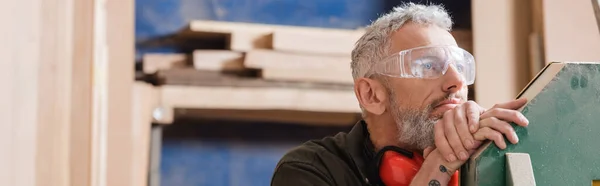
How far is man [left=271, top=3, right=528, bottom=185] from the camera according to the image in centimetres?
186

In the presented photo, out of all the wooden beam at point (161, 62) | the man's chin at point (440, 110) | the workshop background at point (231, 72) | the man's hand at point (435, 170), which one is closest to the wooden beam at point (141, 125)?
the workshop background at point (231, 72)

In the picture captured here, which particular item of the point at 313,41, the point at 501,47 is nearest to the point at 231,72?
the point at 313,41

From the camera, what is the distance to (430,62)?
1.93 metres

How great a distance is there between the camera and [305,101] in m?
2.88

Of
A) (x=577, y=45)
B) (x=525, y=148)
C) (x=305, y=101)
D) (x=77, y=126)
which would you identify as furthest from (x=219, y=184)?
(x=525, y=148)

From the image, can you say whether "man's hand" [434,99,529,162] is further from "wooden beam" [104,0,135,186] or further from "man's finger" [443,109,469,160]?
"wooden beam" [104,0,135,186]

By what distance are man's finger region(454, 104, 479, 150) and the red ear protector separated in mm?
234

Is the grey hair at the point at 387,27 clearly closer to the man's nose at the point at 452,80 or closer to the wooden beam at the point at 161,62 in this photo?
the man's nose at the point at 452,80

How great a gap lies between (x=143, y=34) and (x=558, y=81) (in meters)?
2.04

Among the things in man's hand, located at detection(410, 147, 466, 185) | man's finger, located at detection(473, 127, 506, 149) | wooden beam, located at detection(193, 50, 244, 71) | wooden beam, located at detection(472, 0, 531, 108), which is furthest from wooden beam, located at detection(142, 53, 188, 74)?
man's finger, located at detection(473, 127, 506, 149)

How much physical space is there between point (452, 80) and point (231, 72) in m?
1.15

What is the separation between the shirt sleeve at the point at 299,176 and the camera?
1.80 meters

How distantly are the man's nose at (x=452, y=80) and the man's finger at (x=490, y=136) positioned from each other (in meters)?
0.52

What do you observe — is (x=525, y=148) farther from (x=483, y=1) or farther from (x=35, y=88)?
(x=483, y=1)
